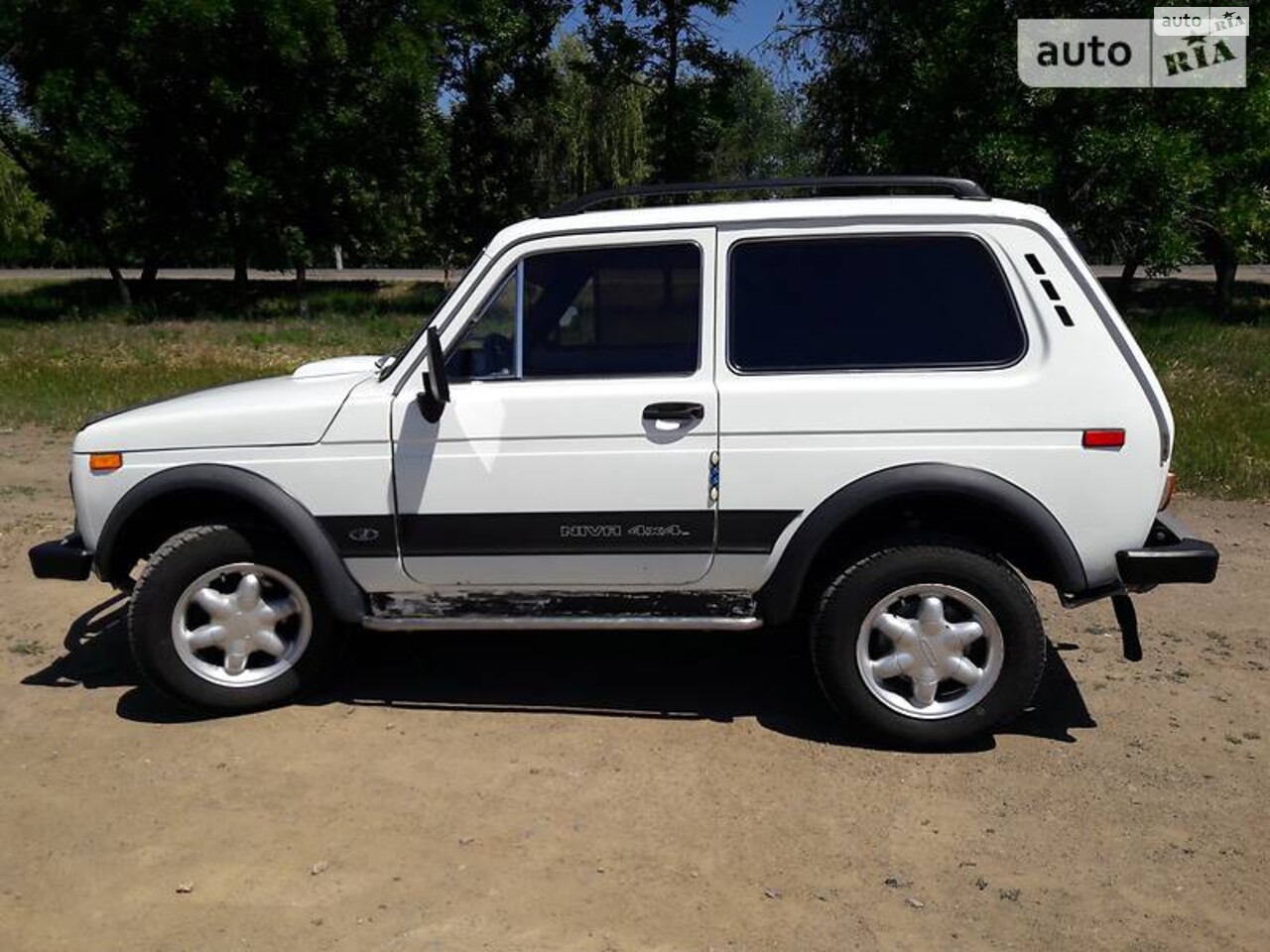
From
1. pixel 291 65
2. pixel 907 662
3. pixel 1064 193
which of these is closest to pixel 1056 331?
pixel 907 662

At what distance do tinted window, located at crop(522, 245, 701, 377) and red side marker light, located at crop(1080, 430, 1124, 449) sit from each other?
144 centimetres

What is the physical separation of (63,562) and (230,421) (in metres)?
0.90

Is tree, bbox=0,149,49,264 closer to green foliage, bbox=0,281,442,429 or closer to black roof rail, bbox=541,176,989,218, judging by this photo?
green foliage, bbox=0,281,442,429

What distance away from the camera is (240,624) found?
4660mm

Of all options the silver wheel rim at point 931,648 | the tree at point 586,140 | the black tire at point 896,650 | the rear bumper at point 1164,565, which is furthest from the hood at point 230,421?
the tree at point 586,140

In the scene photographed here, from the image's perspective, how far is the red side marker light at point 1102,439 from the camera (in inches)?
165

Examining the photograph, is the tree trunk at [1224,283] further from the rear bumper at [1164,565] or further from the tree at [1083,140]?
the rear bumper at [1164,565]

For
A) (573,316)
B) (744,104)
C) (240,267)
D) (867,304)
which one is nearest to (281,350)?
(240,267)

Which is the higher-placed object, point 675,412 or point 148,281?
point 148,281

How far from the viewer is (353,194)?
81.9 feet

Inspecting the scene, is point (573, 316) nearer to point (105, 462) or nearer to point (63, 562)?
point (105, 462)

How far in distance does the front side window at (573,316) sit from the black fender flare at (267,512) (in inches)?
30.5

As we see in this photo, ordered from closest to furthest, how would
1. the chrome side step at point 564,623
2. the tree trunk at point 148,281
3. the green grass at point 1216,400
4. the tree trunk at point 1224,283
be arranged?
the chrome side step at point 564,623
the green grass at point 1216,400
the tree trunk at point 1224,283
the tree trunk at point 148,281

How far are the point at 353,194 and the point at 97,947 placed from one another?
2320 cm
